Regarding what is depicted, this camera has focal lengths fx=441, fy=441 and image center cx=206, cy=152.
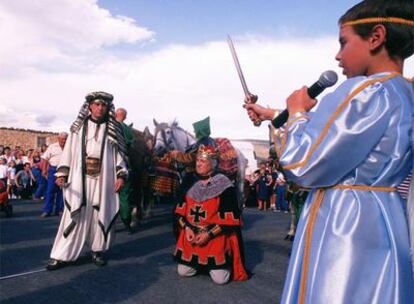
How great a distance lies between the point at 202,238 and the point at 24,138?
78.3 ft

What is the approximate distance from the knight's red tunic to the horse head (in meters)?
4.28

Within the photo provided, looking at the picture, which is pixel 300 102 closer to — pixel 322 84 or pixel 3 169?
pixel 322 84

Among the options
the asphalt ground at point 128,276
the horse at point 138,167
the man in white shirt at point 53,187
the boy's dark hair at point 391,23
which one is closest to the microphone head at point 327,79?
the boy's dark hair at point 391,23

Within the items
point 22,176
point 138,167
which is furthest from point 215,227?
point 22,176

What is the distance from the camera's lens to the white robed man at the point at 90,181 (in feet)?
16.7

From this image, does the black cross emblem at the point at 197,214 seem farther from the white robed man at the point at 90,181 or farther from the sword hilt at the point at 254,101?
the sword hilt at the point at 254,101

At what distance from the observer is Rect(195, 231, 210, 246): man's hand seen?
4.91 meters

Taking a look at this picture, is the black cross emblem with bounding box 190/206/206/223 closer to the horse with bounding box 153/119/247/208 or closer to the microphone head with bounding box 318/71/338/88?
the microphone head with bounding box 318/71/338/88

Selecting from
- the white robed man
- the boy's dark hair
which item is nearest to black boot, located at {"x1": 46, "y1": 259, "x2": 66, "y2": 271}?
the white robed man

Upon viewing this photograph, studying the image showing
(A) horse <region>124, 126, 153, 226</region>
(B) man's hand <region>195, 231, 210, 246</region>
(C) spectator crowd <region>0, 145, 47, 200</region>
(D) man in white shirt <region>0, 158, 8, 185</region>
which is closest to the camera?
(B) man's hand <region>195, 231, 210, 246</region>

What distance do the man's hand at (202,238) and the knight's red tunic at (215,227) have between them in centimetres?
6

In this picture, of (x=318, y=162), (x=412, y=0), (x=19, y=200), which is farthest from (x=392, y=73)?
(x=19, y=200)

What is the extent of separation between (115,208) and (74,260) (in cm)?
77

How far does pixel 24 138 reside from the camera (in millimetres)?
26156
